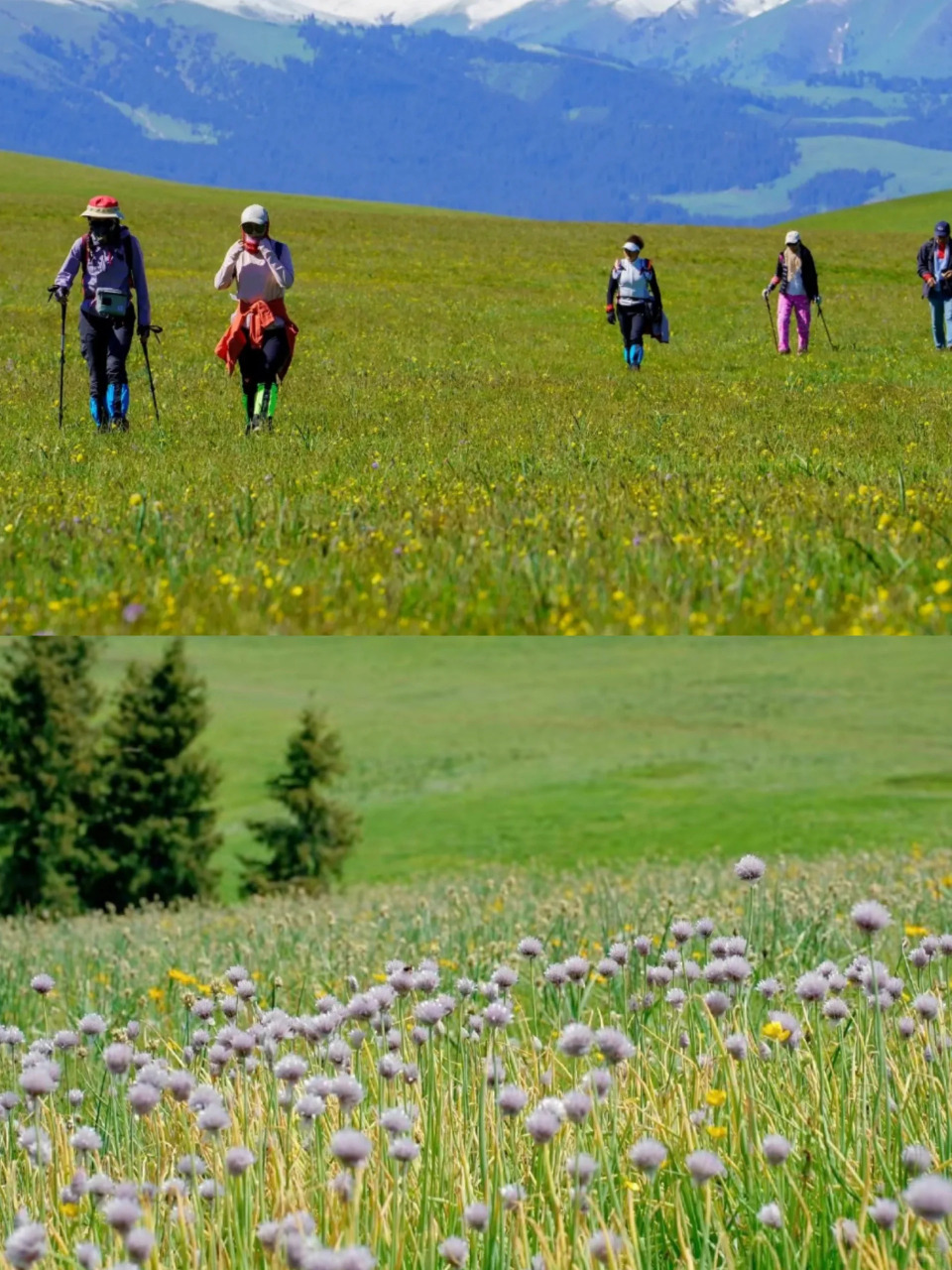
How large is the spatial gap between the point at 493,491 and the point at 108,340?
577 cm

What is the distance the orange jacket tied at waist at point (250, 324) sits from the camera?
16.0 meters

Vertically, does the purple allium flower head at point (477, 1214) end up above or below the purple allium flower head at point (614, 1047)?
below

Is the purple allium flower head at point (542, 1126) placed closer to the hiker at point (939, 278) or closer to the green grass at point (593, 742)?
the green grass at point (593, 742)

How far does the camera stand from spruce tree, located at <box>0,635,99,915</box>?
138 feet

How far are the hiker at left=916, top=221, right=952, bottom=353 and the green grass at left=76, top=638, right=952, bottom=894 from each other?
8.89m

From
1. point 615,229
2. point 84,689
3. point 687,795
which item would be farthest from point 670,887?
point 615,229

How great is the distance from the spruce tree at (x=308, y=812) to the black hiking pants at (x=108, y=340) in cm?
2135

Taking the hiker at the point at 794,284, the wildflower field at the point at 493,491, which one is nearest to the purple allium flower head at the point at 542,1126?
the wildflower field at the point at 493,491

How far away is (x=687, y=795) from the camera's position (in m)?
35.3

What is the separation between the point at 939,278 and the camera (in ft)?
98.3

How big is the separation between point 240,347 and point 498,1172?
12480mm

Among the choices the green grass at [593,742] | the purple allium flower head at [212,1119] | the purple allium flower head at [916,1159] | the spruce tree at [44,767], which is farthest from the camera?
the spruce tree at [44,767]

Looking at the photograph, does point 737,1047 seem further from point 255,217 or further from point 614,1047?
point 255,217

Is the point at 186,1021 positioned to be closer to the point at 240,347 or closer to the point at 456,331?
the point at 240,347
